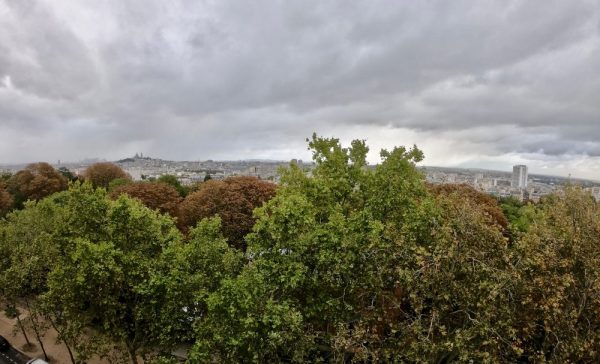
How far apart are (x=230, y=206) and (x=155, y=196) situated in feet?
33.7

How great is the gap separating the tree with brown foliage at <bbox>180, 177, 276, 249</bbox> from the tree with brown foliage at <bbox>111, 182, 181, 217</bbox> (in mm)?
2503

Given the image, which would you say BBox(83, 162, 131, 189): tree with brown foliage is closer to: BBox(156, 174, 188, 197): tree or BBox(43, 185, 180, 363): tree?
BBox(156, 174, 188, 197): tree

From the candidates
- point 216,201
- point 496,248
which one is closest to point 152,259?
point 496,248

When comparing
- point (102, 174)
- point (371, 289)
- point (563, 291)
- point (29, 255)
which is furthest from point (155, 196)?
point (102, 174)

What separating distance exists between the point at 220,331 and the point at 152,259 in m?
5.55

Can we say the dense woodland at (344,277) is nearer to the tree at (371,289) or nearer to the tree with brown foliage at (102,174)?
the tree at (371,289)

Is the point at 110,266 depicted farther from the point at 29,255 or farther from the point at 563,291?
the point at 563,291

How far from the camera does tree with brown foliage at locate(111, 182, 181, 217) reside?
39.8 metres

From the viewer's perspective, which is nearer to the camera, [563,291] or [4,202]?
[563,291]

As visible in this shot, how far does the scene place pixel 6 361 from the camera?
898 inches

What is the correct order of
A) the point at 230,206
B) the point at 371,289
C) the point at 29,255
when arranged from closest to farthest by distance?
1. the point at 371,289
2. the point at 29,255
3. the point at 230,206

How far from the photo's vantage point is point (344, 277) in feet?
43.9

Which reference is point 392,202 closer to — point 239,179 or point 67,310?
point 67,310

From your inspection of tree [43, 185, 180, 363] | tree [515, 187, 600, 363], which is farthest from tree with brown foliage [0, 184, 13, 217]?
tree [515, 187, 600, 363]
